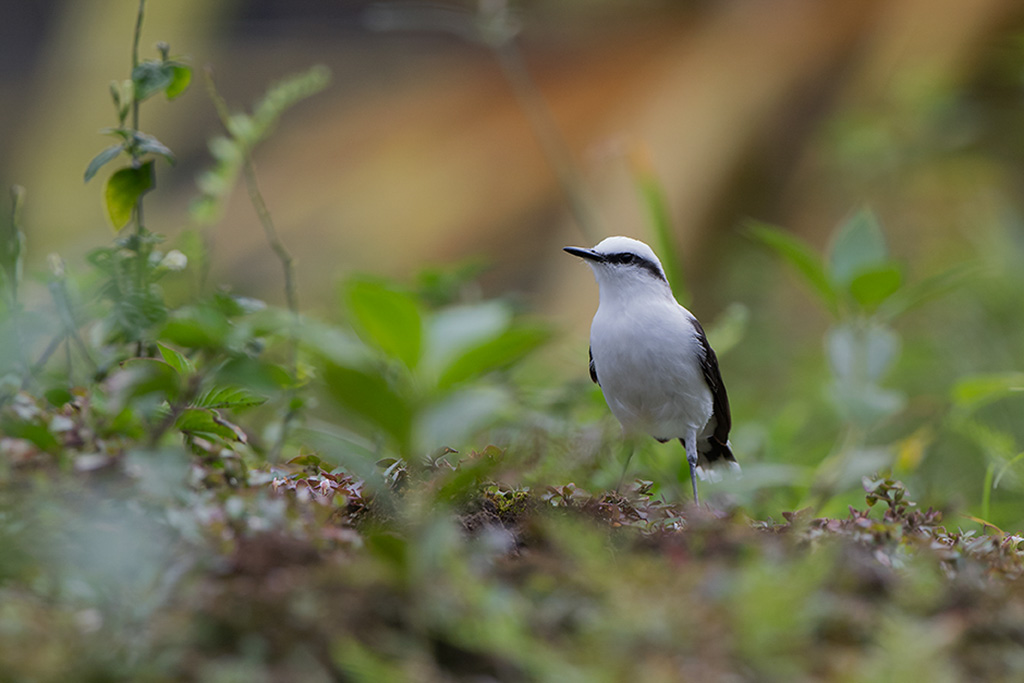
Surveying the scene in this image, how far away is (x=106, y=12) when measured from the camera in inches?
276

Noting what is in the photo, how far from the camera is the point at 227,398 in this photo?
156cm

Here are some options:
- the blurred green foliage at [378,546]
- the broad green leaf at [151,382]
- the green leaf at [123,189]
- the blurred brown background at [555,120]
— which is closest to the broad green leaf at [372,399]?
the blurred green foliage at [378,546]

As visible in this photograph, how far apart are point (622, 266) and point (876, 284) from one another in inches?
29.9

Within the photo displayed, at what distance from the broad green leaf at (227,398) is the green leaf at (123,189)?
49 cm

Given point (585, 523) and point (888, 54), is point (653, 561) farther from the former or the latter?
point (888, 54)

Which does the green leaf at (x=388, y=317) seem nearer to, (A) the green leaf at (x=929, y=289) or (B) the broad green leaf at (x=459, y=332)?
(B) the broad green leaf at (x=459, y=332)

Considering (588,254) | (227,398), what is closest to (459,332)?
(227,398)

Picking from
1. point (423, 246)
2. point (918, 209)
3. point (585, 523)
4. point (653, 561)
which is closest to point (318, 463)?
point (585, 523)

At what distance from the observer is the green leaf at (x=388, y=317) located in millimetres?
1216

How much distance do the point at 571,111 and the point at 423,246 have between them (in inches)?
64.9

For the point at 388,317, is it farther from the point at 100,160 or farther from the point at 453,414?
the point at 100,160

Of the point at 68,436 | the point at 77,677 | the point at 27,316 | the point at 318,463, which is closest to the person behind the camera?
the point at 77,677

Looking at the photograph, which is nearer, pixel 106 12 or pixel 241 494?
pixel 241 494

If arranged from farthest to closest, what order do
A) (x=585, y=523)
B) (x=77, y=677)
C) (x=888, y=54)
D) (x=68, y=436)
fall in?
(x=888, y=54)
(x=585, y=523)
(x=68, y=436)
(x=77, y=677)
